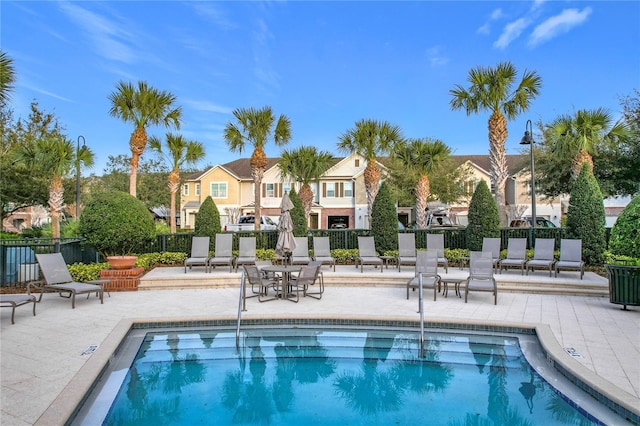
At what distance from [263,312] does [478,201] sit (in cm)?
905

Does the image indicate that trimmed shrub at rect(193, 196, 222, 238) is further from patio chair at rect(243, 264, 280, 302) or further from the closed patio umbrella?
patio chair at rect(243, 264, 280, 302)

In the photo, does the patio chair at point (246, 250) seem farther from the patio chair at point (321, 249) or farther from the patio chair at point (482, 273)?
the patio chair at point (482, 273)

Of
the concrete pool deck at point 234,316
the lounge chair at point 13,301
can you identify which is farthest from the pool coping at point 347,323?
the lounge chair at point 13,301

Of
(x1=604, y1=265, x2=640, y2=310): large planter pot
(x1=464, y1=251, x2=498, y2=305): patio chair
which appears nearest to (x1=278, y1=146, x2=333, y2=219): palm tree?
(x1=464, y1=251, x2=498, y2=305): patio chair

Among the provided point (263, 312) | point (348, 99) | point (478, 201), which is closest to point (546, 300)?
point (478, 201)

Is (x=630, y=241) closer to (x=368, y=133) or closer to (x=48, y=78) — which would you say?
(x=368, y=133)

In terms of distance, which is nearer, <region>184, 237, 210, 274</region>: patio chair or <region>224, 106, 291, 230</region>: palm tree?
<region>184, 237, 210, 274</region>: patio chair

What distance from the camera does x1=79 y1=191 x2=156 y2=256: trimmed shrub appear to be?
1138cm

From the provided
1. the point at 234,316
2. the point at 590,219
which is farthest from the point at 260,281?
the point at 590,219

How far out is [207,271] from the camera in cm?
1325

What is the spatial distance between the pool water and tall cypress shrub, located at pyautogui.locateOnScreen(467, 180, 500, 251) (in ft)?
25.6

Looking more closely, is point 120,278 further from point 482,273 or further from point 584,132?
point 584,132

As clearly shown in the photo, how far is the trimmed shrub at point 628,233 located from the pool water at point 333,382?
11.4 ft

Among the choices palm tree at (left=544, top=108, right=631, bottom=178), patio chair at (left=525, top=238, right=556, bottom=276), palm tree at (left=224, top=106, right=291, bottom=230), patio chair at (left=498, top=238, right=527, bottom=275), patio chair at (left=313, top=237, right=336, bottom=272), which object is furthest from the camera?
palm tree at (left=224, top=106, right=291, bottom=230)
